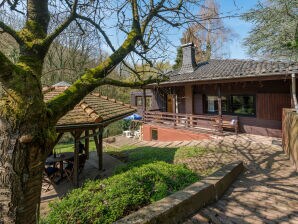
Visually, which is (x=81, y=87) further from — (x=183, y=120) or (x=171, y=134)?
(x=171, y=134)

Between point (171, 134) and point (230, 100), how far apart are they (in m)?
4.26

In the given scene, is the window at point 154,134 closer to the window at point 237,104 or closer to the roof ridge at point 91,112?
the window at point 237,104

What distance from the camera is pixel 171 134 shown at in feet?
45.5

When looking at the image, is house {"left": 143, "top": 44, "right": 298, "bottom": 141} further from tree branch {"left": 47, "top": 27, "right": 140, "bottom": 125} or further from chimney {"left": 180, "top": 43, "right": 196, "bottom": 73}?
tree branch {"left": 47, "top": 27, "right": 140, "bottom": 125}

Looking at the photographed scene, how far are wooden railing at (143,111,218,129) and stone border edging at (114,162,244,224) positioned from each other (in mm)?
7574

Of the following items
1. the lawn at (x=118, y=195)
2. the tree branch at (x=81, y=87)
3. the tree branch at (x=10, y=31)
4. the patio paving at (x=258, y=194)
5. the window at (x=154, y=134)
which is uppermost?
the tree branch at (x=10, y=31)

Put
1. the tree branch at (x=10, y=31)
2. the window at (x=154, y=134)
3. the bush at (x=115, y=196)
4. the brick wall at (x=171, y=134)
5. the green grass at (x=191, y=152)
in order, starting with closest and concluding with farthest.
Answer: the tree branch at (x=10, y=31) → the bush at (x=115, y=196) → the green grass at (x=191, y=152) → the brick wall at (x=171, y=134) → the window at (x=154, y=134)

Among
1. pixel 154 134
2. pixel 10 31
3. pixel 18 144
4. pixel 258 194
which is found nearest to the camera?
pixel 18 144

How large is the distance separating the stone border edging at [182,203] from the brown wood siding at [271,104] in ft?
23.8

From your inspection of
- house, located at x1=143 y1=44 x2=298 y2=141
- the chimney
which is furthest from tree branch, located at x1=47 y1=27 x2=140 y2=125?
the chimney

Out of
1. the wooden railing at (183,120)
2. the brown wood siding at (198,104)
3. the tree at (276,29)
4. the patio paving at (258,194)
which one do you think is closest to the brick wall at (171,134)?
the wooden railing at (183,120)

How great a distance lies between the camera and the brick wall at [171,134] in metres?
12.3

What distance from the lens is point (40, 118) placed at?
2.35 m

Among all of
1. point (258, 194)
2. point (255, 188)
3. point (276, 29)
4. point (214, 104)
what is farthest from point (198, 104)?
point (258, 194)
